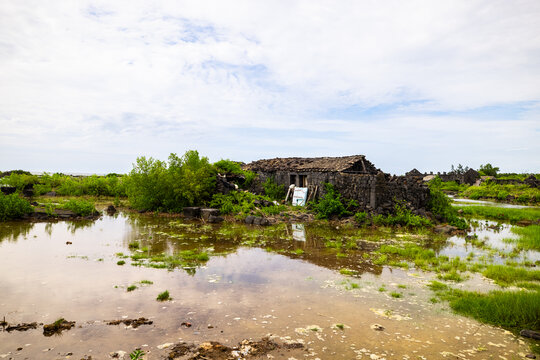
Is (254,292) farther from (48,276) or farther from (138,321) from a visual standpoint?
(48,276)

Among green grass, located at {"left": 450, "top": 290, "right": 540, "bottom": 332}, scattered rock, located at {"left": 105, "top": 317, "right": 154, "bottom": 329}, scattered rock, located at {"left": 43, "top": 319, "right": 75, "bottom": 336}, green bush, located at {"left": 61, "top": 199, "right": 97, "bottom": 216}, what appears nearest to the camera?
scattered rock, located at {"left": 43, "top": 319, "right": 75, "bottom": 336}

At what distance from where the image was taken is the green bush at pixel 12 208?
16656 millimetres

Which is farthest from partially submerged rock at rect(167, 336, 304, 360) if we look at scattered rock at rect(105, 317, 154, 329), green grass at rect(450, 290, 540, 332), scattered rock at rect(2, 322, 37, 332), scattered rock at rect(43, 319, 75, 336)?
green grass at rect(450, 290, 540, 332)

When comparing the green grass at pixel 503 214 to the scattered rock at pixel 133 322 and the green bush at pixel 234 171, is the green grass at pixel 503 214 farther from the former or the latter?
the scattered rock at pixel 133 322

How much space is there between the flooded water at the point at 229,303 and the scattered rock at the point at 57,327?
136 millimetres

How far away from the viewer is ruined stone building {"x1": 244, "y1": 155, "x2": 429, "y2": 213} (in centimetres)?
1883

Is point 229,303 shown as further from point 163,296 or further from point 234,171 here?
point 234,171

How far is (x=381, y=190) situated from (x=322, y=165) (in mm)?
→ 5866

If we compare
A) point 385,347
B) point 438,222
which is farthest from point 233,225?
point 385,347

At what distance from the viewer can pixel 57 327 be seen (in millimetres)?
5586

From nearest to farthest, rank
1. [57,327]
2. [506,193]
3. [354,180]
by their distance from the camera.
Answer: [57,327]
[354,180]
[506,193]

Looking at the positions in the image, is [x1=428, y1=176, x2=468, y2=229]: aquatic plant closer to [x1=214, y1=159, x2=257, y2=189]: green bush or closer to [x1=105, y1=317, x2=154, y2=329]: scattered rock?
[x1=214, y1=159, x2=257, y2=189]: green bush

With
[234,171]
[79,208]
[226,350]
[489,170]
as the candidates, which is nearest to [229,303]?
[226,350]

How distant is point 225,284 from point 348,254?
16.9ft
